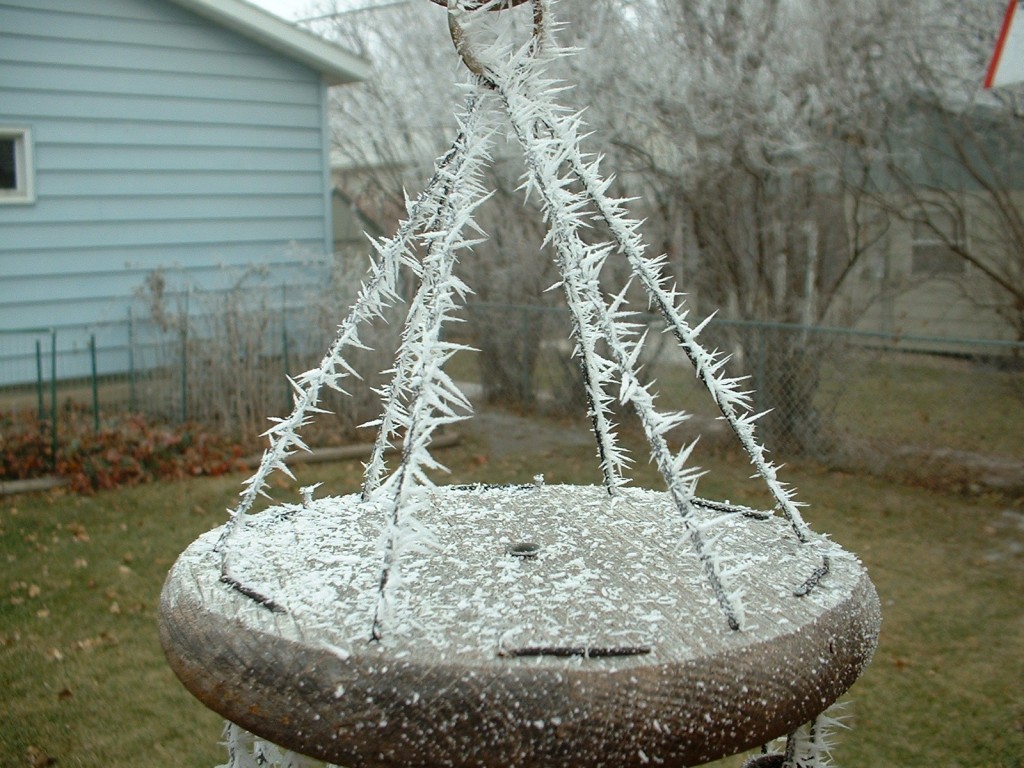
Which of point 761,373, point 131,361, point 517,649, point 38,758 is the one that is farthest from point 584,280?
point 131,361

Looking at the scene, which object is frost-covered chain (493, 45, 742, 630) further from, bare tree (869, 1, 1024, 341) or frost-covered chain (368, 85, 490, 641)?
bare tree (869, 1, 1024, 341)

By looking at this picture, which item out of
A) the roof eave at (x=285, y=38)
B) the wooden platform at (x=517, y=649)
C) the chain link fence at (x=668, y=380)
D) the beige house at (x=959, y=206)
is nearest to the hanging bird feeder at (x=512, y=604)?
the wooden platform at (x=517, y=649)

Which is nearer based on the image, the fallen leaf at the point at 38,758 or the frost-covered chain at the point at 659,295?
the frost-covered chain at the point at 659,295

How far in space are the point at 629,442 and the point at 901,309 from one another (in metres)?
7.09

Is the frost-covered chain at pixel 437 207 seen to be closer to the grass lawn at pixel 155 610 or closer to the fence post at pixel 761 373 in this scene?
the grass lawn at pixel 155 610

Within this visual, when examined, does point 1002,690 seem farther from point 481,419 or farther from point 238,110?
point 238,110

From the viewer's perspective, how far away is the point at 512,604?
2.16m

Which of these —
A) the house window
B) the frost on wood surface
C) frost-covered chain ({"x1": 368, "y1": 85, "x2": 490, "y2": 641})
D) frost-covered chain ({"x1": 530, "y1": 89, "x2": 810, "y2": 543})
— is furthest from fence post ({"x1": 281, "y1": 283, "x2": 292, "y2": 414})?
frost-covered chain ({"x1": 530, "y1": 89, "x2": 810, "y2": 543})

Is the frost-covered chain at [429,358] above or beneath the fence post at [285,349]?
above

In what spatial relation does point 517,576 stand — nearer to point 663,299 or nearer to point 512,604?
point 512,604

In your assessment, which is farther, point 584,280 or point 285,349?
point 285,349

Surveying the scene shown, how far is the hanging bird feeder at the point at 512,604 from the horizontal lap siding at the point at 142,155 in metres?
6.56

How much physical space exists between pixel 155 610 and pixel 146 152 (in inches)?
208

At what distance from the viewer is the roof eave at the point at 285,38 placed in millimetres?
9023
